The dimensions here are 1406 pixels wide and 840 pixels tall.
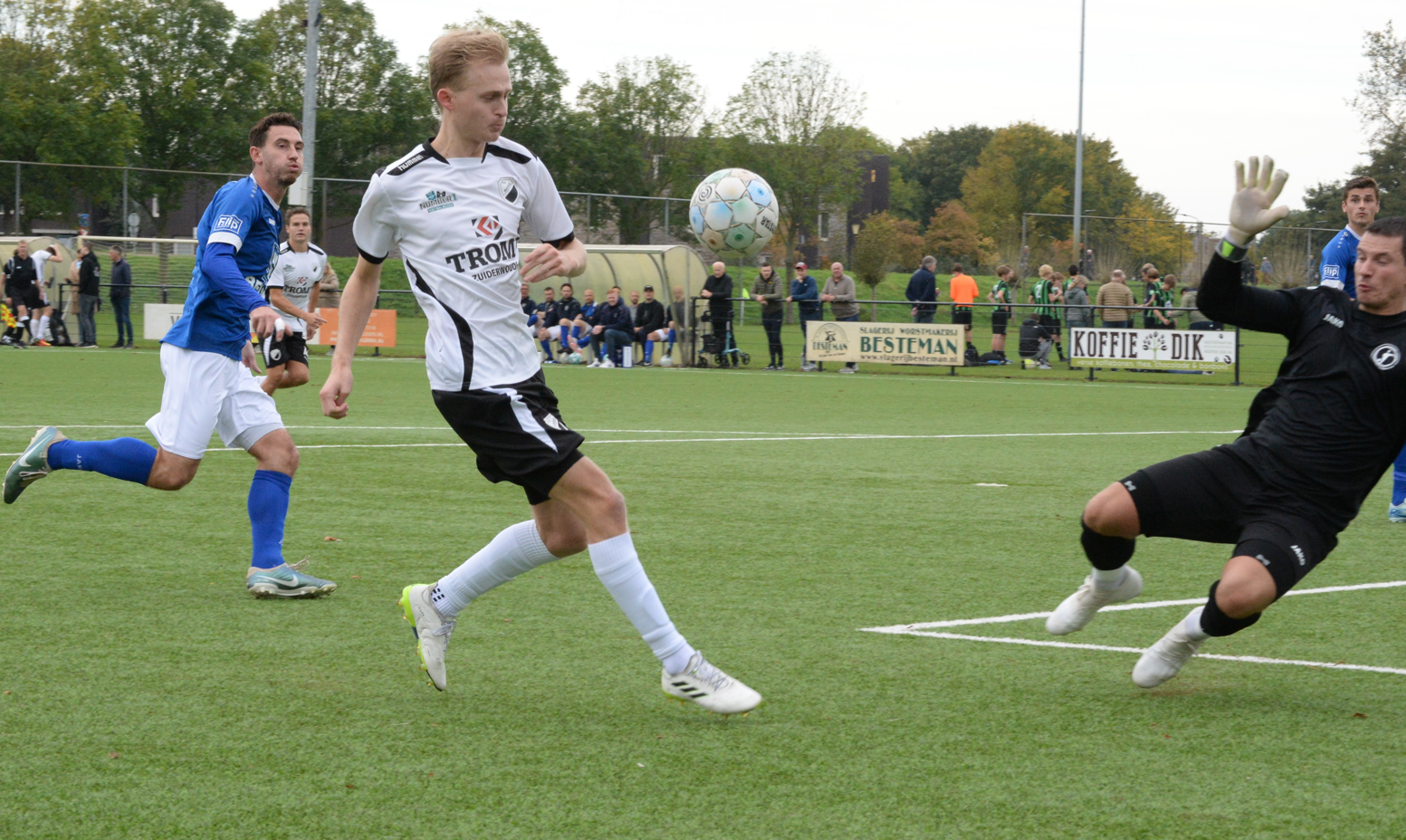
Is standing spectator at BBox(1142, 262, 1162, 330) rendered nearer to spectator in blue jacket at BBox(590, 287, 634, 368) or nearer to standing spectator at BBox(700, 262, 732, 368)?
standing spectator at BBox(700, 262, 732, 368)

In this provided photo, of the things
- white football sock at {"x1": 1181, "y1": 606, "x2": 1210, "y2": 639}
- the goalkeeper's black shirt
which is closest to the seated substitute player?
white football sock at {"x1": 1181, "y1": 606, "x2": 1210, "y2": 639}

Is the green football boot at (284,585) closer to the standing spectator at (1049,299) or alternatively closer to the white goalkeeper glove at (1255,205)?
the white goalkeeper glove at (1255,205)

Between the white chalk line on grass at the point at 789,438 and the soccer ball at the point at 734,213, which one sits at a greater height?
the soccer ball at the point at 734,213

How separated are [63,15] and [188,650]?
59.3 m

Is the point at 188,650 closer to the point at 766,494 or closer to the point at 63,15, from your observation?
the point at 766,494

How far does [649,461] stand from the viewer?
1088 cm

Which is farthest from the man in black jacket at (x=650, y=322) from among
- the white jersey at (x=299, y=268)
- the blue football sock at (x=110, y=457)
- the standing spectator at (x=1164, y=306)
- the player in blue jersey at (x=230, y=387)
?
the blue football sock at (x=110, y=457)

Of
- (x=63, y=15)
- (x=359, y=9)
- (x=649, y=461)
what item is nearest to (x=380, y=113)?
(x=359, y=9)

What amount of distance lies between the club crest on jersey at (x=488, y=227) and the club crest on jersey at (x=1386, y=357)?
275 centimetres

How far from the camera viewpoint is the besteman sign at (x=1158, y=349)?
23156 mm

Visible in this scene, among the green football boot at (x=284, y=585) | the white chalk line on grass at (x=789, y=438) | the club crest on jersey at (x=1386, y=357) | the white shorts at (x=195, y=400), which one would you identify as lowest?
the white chalk line on grass at (x=789, y=438)

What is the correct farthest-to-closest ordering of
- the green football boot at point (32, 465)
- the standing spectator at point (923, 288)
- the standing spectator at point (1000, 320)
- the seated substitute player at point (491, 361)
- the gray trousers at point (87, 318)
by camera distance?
the gray trousers at point (87, 318) < the standing spectator at point (923, 288) < the standing spectator at point (1000, 320) < the green football boot at point (32, 465) < the seated substitute player at point (491, 361)

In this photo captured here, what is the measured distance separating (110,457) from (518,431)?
9.27 feet

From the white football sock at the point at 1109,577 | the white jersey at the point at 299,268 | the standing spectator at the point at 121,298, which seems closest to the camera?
the white football sock at the point at 1109,577
